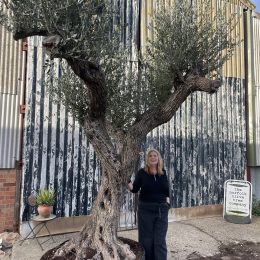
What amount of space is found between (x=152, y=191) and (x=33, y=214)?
284 centimetres

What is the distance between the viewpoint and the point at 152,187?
4781 mm

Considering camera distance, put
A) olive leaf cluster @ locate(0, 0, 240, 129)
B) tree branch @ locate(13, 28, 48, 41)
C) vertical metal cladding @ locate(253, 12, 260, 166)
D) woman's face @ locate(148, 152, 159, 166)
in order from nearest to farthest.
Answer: tree branch @ locate(13, 28, 48, 41)
olive leaf cluster @ locate(0, 0, 240, 129)
woman's face @ locate(148, 152, 159, 166)
vertical metal cladding @ locate(253, 12, 260, 166)

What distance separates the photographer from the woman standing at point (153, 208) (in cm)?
475

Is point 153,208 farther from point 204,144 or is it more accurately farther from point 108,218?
point 204,144

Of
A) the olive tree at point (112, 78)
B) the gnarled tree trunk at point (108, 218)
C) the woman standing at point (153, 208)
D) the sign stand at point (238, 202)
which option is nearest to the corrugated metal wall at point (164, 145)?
the sign stand at point (238, 202)

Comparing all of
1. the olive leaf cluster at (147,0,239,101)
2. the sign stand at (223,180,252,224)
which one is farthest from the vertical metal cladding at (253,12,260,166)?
the olive leaf cluster at (147,0,239,101)

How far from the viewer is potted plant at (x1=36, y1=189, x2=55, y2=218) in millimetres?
5805

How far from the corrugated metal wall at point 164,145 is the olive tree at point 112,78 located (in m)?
1.63

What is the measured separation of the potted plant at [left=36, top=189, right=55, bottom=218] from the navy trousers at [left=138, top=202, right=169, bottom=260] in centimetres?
200

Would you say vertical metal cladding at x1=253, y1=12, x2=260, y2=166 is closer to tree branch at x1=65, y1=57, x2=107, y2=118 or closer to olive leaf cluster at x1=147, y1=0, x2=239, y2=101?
olive leaf cluster at x1=147, y1=0, x2=239, y2=101

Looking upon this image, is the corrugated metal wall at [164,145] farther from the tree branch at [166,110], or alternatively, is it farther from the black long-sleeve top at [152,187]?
the tree branch at [166,110]

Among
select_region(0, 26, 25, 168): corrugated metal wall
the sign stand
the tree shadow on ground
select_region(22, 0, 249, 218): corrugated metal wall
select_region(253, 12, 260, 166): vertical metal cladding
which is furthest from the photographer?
select_region(253, 12, 260, 166): vertical metal cladding

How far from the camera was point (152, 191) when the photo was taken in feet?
15.7

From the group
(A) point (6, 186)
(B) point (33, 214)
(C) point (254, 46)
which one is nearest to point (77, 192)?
(B) point (33, 214)
